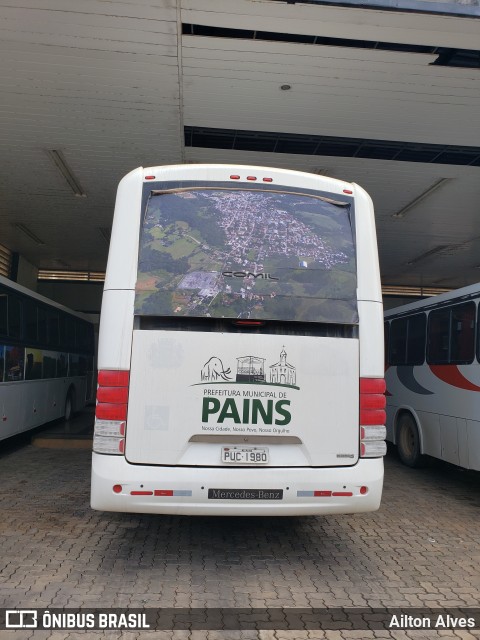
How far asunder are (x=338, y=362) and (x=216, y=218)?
167 cm

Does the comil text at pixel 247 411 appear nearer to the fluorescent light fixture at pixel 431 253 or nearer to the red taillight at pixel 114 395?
the red taillight at pixel 114 395

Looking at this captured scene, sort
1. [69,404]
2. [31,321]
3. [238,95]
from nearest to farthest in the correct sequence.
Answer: [238,95]
[31,321]
[69,404]

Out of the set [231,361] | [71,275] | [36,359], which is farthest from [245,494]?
[71,275]

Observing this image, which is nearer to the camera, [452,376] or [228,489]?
[228,489]

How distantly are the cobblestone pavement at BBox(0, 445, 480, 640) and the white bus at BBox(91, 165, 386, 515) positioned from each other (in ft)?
2.05

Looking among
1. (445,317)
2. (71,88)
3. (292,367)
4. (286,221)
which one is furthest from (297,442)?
(71,88)

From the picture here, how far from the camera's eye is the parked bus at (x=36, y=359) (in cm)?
909

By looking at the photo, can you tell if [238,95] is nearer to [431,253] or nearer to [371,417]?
[371,417]

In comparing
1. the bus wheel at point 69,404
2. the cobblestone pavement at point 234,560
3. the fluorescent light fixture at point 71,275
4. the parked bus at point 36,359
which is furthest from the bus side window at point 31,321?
the fluorescent light fixture at point 71,275

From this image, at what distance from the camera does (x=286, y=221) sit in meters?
4.81

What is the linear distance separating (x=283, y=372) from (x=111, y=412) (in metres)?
1.47

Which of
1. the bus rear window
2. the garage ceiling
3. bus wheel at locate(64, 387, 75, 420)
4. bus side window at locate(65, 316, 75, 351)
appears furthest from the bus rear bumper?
bus wheel at locate(64, 387, 75, 420)

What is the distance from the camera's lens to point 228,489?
14.2 ft

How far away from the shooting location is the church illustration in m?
4.48
